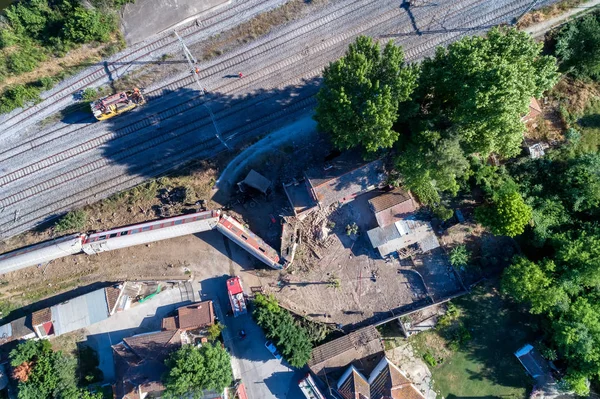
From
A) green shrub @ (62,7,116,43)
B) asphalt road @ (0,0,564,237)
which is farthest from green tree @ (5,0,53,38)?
asphalt road @ (0,0,564,237)

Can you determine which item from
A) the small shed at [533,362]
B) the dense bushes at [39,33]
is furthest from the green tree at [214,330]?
the small shed at [533,362]

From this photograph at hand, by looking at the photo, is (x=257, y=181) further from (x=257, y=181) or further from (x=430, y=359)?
(x=430, y=359)

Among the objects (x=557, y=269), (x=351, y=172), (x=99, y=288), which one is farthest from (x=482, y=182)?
(x=99, y=288)

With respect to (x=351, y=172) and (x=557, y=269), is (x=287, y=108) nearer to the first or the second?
(x=351, y=172)

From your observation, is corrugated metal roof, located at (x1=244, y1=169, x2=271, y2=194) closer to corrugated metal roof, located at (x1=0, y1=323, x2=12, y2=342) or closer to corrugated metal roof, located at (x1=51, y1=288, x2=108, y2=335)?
corrugated metal roof, located at (x1=51, y1=288, x2=108, y2=335)

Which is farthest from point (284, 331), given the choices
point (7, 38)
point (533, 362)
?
point (7, 38)
